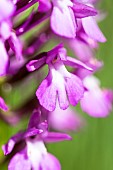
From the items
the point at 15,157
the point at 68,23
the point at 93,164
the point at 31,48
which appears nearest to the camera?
the point at 68,23

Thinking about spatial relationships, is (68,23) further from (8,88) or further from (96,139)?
(96,139)

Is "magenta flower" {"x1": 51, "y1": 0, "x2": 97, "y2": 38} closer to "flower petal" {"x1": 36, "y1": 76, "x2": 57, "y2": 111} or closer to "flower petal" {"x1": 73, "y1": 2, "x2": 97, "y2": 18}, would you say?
"flower petal" {"x1": 73, "y1": 2, "x2": 97, "y2": 18}

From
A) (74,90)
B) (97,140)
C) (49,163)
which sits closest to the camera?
(74,90)

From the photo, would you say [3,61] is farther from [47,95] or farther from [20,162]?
[20,162]

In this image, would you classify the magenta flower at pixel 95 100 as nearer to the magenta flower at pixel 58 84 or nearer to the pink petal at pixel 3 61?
the magenta flower at pixel 58 84

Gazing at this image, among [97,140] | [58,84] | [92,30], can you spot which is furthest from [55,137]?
[97,140]

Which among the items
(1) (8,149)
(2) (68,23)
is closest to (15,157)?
(1) (8,149)
